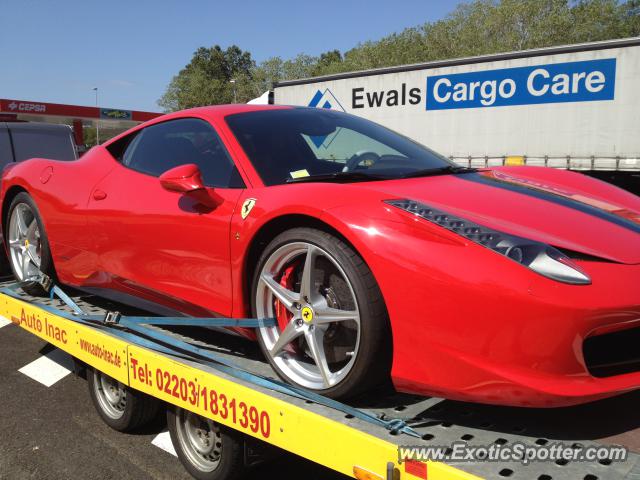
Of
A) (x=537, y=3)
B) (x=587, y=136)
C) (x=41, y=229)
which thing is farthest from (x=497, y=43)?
(x=41, y=229)

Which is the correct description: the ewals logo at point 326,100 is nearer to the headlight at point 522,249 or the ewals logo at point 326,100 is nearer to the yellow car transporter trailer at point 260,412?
the yellow car transporter trailer at point 260,412

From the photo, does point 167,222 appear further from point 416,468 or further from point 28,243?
point 28,243

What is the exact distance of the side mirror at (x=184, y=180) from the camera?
96.7 inches

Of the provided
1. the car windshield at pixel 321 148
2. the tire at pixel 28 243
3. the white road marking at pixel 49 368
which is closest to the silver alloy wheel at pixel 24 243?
the tire at pixel 28 243

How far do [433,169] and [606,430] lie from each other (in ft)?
4.32

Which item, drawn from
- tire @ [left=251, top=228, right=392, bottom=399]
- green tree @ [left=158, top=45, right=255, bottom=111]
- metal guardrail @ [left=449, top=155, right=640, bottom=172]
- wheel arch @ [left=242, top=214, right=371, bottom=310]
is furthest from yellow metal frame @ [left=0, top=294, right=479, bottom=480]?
green tree @ [left=158, top=45, right=255, bottom=111]

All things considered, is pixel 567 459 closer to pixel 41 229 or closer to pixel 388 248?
pixel 388 248

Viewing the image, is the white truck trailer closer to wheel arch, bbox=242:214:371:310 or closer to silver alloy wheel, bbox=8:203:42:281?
silver alloy wheel, bbox=8:203:42:281

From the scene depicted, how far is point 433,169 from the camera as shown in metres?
2.70

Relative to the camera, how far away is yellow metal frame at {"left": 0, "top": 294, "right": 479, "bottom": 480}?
1.80 m

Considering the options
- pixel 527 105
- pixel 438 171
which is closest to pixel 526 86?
pixel 527 105

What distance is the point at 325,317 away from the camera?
2117mm

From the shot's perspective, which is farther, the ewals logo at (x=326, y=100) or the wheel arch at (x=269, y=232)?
the ewals logo at (x=326, y=100)

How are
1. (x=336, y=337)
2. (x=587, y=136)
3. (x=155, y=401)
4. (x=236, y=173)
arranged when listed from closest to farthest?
(x=336, y=337)
(x=236, y=173)
(x=155, y=401)
(x=587, y=136)
